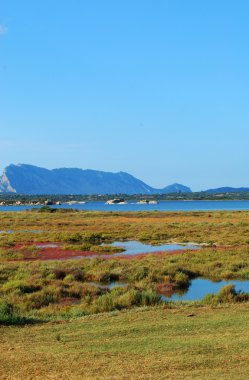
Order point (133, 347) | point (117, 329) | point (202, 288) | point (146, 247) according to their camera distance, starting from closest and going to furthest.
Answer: point (133, 347) < point (117, 329) < point (202, 288) < point (146, 247)

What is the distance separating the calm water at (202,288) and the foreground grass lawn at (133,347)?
9.03 metres

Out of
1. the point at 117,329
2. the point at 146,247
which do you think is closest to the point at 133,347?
the point at 117,329

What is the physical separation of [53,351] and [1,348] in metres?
1.32

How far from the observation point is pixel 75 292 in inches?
979

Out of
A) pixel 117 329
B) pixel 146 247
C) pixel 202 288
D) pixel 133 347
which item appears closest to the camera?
pixel 133 347

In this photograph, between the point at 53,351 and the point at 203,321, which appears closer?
the point at 53,351

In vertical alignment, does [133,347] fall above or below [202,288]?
above

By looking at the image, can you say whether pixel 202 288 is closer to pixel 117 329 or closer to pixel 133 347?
pixel 117 329

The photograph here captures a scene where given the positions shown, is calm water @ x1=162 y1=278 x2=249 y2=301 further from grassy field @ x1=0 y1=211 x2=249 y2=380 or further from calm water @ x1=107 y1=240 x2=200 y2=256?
calm water @ x1=107 y1=240 x2=200 y2=256

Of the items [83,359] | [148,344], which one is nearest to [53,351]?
[83,359]

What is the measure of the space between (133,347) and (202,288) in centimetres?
1626

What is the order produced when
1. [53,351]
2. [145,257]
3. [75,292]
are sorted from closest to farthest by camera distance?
[53,351] < [75,292] < [145,257]

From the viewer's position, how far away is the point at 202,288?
27.3 meters

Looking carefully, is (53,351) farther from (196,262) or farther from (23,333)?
(196,262)
